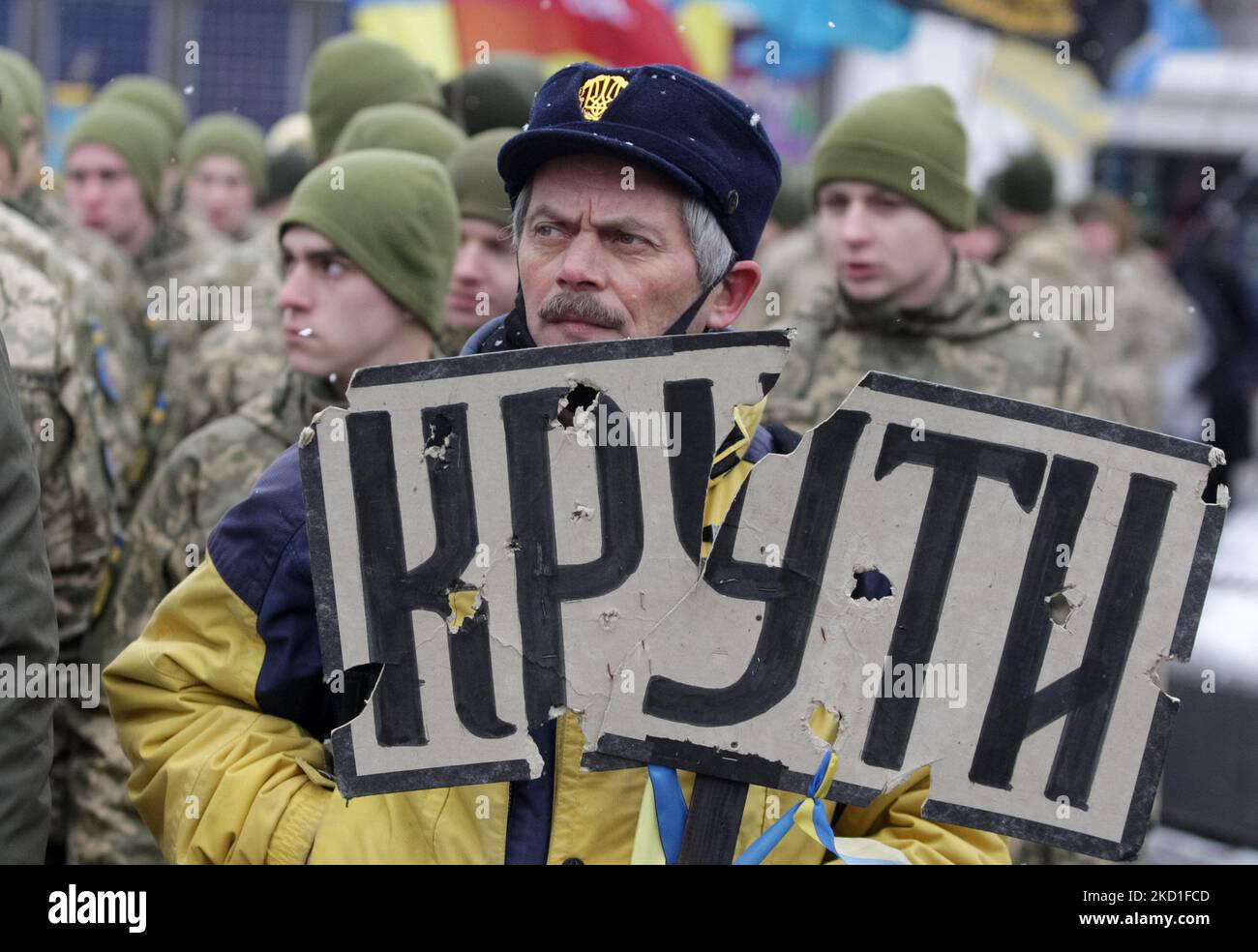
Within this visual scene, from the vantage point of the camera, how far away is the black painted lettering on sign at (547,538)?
2.23 m

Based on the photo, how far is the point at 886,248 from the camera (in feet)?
16.8

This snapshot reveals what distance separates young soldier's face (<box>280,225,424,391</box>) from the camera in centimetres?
399

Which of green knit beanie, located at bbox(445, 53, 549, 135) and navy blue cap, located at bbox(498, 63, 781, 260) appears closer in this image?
navy blue cap, located at bbox(498, 63, 781, 260)

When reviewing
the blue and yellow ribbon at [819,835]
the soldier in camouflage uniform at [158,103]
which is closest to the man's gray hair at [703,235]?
the blue and yellow ribbon at [819,835]

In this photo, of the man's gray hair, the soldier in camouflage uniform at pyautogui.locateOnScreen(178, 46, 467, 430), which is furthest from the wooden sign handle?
the soldier in camouflage uniform at pyautogui.locateOnScreen(178, 46, 467, 430)

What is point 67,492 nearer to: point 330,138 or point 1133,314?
point 330,138

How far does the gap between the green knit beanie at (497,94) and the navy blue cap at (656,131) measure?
139 inches

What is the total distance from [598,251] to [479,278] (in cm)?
246

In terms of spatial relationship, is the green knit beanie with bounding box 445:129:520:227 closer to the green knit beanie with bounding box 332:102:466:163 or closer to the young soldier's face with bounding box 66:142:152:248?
the green knit beanie with bounding box 332:102:466:163

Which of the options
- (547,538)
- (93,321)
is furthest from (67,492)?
(547,538)

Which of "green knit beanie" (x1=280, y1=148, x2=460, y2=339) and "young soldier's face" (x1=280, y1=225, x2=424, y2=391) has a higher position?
"green knit beanie" (x1=280, y1=148, x2=460, y2=339)

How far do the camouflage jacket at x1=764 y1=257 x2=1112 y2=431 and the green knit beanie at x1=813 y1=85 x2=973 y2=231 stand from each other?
206 millimetres

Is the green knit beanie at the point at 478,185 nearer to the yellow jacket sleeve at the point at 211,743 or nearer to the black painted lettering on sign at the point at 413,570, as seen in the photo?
the yellow jacket sleeve at the point at 211,743

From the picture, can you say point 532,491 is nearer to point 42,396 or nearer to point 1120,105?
point 42,396
